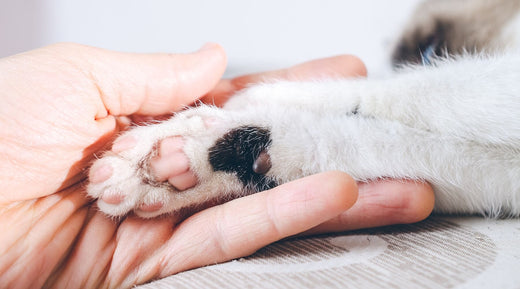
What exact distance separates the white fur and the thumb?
0.37ft

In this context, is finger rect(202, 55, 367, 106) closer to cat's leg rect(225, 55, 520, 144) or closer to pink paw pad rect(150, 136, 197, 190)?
cat's leg rect(225, 55, 520, 144)

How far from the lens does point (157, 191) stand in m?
0.58

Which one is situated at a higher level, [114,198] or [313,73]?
[313,73]

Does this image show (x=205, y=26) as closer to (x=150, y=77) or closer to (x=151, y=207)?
(x=150, y=77)

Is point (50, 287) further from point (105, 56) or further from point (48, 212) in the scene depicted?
point (105, 56)

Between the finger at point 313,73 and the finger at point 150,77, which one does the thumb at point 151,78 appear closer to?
the finger at point 150,77

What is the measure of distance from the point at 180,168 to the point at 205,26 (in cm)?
108

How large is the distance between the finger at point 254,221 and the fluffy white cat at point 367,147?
0.03m

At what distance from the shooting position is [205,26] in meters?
1.56

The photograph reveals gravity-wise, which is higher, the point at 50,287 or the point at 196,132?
the point at 196,132

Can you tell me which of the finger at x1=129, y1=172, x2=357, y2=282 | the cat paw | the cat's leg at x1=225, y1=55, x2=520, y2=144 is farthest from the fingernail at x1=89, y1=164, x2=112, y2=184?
the cat's leg at x1=225, y1=55, x2=520, y2=144

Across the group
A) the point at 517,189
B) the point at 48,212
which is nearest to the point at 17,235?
the point at 48,212

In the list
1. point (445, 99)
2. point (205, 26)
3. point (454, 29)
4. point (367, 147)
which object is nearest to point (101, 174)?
point (367, 147)

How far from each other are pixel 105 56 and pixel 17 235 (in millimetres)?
281
